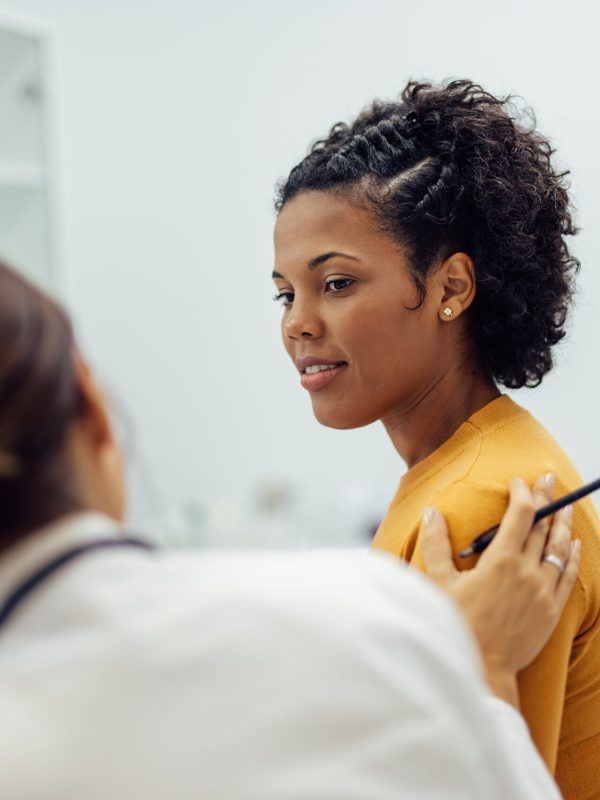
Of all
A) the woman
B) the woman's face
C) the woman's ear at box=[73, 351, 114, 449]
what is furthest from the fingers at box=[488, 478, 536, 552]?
the woman's ear at box=[73, 351, 114, 449]

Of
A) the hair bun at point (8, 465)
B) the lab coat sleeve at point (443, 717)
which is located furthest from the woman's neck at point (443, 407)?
the hair bun at point (8, 465)

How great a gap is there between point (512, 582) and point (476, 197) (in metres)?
0.41

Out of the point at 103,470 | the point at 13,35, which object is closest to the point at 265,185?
the point at 13,35

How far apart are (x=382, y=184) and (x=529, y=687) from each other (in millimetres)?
514

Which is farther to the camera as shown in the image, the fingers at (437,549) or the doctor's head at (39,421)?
the fingers at (437,549)

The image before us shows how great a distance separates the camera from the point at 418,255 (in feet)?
3.45

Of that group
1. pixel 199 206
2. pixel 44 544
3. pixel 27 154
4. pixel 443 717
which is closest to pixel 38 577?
pixel 44 544

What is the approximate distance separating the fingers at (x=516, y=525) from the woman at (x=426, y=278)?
11 cm

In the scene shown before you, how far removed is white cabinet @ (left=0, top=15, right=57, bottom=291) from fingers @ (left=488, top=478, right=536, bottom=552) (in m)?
1.94

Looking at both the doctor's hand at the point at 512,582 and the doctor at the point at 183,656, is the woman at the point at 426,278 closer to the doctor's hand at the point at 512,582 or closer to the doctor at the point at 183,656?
the doctor's hand at the point at 512,582

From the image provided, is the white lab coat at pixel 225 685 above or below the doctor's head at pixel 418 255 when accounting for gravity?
below

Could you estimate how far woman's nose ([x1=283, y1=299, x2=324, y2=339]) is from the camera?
1088mm

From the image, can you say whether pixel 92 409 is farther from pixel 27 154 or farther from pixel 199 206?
pixel 199 206

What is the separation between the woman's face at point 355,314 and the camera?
41.4 inches
